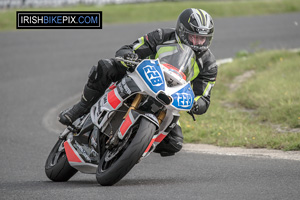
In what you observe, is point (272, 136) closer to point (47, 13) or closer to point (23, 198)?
point (23, 198)

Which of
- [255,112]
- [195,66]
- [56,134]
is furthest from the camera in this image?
[56,134]

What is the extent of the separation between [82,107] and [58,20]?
14.8 m

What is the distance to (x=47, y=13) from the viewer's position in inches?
770

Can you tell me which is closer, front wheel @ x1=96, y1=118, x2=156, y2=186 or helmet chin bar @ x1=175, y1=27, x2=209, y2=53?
front wheel @ x1=96, y1=118, x2=156, y2=186

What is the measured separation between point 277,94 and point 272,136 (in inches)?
72.6

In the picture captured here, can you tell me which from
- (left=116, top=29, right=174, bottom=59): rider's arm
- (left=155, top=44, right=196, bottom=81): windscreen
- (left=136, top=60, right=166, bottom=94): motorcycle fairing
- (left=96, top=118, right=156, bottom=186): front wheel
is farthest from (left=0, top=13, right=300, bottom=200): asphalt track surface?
(left=116, top=29, right=174, bottom=59): rider's arm

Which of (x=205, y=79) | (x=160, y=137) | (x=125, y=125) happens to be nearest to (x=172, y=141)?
(x=160, y=137)

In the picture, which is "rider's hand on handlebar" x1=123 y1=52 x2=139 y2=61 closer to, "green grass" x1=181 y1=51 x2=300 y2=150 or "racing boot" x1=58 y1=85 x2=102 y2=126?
"racing boot" x1=58 y1=85 x2=102 y2=126

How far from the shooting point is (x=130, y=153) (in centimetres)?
543

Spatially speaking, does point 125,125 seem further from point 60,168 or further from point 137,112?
point 60,168

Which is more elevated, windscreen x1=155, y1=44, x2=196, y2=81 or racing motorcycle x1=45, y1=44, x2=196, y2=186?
windscreen x1=155, y1=44, x2=196, y2=81

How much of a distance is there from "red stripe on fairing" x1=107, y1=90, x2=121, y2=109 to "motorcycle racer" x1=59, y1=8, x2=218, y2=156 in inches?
12.0

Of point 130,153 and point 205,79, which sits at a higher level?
point 205,79

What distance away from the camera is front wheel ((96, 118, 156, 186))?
17.8ft
